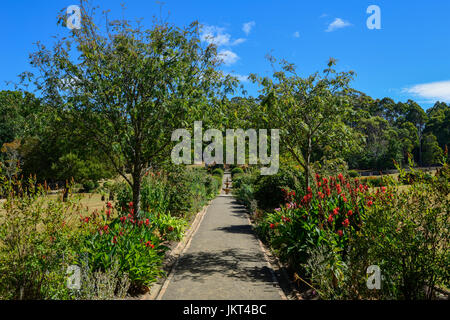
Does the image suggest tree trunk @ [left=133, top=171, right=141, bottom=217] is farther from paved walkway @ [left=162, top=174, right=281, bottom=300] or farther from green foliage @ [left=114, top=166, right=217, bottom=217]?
paved walkway @ [left=162, top=174, right=281, bottom=300]

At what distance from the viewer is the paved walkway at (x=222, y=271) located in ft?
18.6

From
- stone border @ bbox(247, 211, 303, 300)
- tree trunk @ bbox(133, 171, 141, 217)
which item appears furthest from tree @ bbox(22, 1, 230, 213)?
stone border @ bbox(247, 211, 303, 300)

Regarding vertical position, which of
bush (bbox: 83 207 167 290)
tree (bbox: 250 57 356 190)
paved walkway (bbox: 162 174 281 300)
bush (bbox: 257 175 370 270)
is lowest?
paved walkway (bbox: 162 174 281 300)

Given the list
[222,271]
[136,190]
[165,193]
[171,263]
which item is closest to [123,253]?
[171,263]

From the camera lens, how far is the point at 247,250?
8.91 m

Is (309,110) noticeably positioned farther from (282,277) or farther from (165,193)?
(165,193)

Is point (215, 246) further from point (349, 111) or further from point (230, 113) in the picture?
point (349, 111)

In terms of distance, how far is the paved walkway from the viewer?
18.6ft

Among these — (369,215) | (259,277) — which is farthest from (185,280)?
(369,215)

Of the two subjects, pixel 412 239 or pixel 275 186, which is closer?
pixel 412 239

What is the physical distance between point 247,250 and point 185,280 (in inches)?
116

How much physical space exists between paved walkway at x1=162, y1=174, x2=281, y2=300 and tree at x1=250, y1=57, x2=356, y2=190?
3.15 metres

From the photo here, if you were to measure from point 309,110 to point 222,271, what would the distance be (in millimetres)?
5017

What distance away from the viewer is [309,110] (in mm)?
8375
